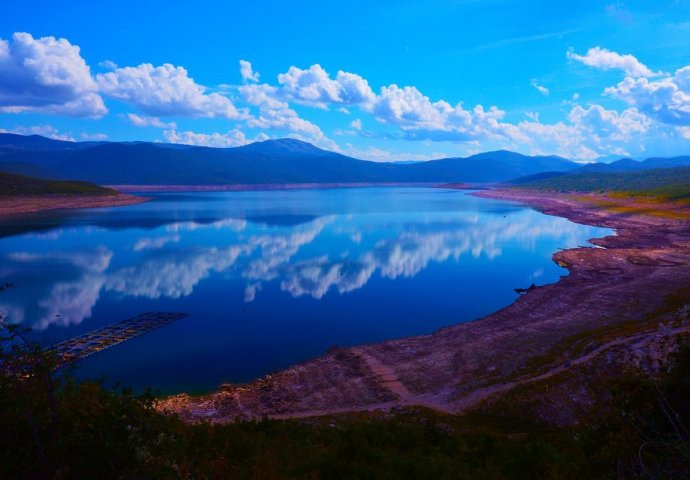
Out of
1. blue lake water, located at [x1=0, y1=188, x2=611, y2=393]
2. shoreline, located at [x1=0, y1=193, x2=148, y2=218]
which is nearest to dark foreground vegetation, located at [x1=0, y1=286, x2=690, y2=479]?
blue lake water, located at [x1=0, y1=188, x2=611, y2=393]

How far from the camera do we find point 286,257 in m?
55.5

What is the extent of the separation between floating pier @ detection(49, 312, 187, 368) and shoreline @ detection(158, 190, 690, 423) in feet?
27.5

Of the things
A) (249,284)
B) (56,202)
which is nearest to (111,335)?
(249,284)

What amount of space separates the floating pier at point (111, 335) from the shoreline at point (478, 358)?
838 cm

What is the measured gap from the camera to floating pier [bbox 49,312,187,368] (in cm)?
2544

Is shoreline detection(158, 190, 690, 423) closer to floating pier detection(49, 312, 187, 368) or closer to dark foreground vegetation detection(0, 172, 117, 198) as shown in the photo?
floating pier detection(49, 312, 187, 368)

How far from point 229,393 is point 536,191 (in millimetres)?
197572

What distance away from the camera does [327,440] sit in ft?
46.9

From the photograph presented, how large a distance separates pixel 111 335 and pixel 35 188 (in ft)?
379

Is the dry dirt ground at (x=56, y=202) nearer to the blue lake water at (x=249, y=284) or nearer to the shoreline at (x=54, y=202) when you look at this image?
the shoreline at (x=54, y=202)

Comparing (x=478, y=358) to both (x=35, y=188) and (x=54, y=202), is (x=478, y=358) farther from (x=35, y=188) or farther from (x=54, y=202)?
(x=35, y=188)

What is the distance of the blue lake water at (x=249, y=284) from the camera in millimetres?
26594

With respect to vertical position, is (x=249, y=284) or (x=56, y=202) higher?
(x=56, y=202)

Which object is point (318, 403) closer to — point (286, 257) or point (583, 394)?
point (583, 394)
